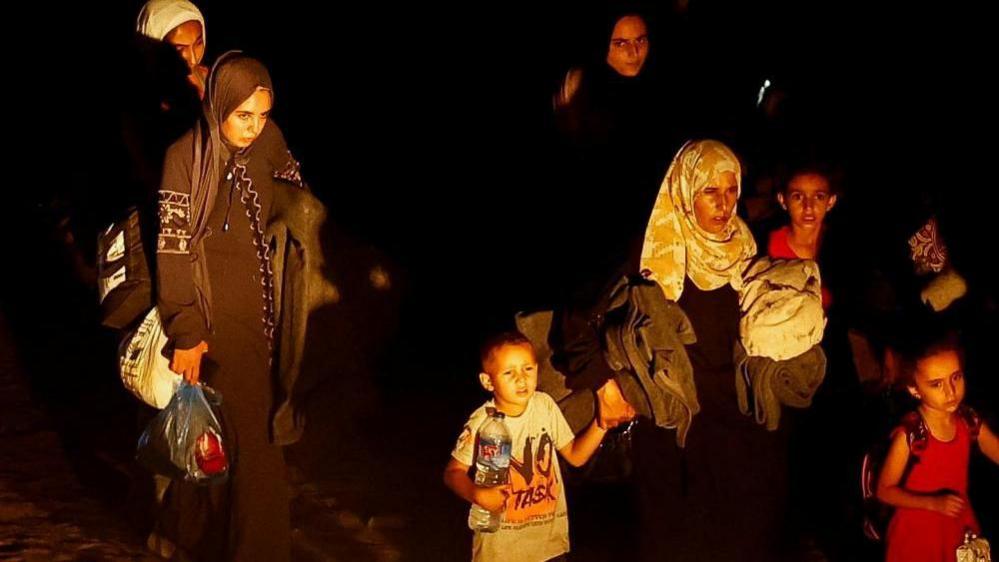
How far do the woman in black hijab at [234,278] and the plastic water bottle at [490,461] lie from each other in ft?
3.77

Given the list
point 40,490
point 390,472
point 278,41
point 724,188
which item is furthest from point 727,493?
point 278,41

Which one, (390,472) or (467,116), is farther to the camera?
(467,116)

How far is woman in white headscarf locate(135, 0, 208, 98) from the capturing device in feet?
21.1

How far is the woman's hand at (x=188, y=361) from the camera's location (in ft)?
18.6

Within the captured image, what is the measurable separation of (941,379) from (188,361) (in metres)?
2.81

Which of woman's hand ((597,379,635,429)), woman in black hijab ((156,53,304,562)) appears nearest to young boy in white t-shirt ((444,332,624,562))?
woman's hand ((597,379,635,429))

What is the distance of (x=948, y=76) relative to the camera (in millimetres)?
10477

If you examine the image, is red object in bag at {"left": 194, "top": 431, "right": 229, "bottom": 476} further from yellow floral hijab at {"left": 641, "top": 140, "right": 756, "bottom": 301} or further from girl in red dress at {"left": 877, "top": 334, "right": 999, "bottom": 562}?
girl in red dress at {"left": 877, "top": 334, "right": 999, "bottom": 562}

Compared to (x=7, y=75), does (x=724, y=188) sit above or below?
below

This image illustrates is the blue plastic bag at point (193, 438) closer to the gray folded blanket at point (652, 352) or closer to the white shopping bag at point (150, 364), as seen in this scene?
the white shopping bag at point (150, 364)

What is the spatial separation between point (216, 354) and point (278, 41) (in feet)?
43.3

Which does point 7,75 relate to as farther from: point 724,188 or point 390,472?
point 724,188

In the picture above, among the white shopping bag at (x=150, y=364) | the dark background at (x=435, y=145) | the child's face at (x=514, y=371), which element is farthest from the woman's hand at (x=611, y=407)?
the white shopping bag at (x=150, y=364)

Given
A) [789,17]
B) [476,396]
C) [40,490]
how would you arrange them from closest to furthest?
[40,490], [476,396], [789,17]
